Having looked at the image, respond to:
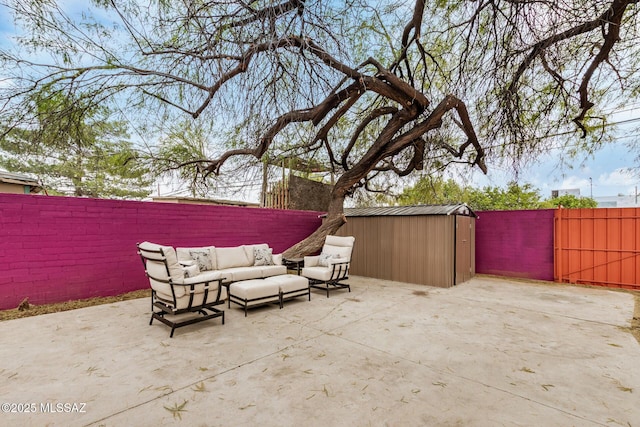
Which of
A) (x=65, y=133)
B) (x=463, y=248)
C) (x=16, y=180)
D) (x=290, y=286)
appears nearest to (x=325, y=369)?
(x=290, y=286)

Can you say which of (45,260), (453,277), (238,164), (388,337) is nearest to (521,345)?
(388,337)

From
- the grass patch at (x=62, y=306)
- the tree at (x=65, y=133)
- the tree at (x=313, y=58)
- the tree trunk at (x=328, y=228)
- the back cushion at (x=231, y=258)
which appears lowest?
the grass patch at (x=62, y=306)

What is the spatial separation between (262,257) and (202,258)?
116 cm

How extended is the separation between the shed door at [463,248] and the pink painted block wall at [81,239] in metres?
5.49

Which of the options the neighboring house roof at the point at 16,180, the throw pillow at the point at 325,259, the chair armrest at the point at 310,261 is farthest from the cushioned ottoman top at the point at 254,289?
the neighboring house roof at the point at 16,180

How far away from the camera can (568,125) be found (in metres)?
4.67

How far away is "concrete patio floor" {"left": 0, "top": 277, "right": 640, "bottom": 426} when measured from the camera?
74.5 inches

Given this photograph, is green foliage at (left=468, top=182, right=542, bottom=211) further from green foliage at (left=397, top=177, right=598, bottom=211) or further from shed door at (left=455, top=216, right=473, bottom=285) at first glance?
shed door at (left=455, top=216, right=473, bottom=285)

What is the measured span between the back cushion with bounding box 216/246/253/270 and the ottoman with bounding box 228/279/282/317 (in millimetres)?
996

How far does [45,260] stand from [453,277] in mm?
7387

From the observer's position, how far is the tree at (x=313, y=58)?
2551mm

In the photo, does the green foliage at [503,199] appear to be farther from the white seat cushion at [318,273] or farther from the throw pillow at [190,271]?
the throw pillow at [190,271]

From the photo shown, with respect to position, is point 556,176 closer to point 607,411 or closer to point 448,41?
point 448,41

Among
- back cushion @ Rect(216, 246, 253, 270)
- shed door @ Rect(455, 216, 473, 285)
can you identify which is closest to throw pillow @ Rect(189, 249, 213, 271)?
back cushion @ Rect(216, 246, 253, 270)
